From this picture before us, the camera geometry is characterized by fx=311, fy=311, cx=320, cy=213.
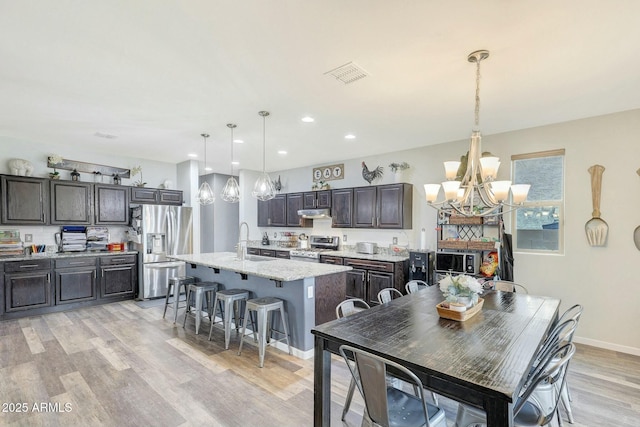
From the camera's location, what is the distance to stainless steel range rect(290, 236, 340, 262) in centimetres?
612

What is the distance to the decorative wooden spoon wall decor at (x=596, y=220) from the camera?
3.71 metres

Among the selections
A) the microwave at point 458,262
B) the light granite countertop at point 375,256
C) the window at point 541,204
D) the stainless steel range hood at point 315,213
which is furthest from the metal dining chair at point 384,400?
the stainless steel range hood at point 315,213

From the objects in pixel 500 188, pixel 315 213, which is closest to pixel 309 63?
pixel 500 188

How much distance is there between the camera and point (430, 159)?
17.2 feet

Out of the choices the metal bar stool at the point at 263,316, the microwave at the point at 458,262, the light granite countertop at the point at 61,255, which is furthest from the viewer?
the light granite countertop at the point at 61,255

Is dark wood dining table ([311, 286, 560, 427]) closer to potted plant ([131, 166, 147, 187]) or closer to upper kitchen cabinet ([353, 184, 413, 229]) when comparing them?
upper kitchen cabinet ([353, 184, 413, 229])

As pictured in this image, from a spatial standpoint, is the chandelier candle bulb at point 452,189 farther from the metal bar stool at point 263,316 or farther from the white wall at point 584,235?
the white wall at point 584,235

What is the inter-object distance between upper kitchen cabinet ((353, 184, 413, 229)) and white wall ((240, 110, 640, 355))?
4.81 ft

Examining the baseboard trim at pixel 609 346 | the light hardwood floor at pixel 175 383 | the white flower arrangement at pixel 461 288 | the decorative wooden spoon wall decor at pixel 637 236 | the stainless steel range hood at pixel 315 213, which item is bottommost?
the baseboard trim at pixel 609 346

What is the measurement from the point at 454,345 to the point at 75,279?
233 inches

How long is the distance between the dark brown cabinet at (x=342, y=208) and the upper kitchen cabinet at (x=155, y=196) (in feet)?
10.9

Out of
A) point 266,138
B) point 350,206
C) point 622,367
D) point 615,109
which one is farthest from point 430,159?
point 622,367

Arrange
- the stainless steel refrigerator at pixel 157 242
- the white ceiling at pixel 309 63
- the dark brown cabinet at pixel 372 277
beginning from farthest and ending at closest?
the stainless steel refrigerator at pixel 157 242 → the dark brown cabinet at pixel 372 277 → the white ceiling at pixel 309 63

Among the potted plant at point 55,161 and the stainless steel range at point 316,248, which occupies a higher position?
the potted plant at point 55,161
